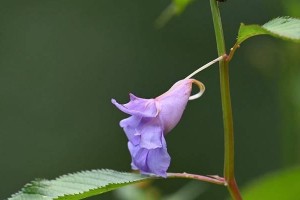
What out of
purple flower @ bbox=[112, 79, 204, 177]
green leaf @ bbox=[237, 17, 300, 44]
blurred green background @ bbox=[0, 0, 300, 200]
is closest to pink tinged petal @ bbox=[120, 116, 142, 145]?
purple flower @ bbox=[112, 79, 204, 177]

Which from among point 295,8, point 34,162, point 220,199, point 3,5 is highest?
point 3,5

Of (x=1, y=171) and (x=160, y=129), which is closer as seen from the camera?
(x=160, y=129)

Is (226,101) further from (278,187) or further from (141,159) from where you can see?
(278,187)

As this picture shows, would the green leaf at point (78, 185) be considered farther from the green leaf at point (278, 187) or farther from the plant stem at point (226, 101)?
the green leaf at point (278, 187)

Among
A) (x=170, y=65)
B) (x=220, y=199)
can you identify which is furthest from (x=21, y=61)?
(x=220, y=199)

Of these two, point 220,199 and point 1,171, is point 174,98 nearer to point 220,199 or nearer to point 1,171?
point 220,199

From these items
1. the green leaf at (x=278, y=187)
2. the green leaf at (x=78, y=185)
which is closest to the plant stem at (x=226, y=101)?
the green leaf at (x=78, y=185)
